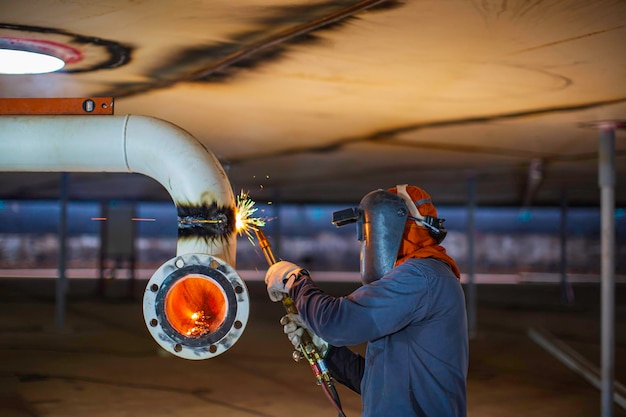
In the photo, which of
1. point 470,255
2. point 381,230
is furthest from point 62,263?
point 381,230

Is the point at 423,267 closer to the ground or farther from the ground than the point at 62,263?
farther from the ground

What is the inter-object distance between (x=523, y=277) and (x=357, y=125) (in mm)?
16013

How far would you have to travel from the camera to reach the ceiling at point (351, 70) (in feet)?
8.16

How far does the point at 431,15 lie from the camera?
8.16ft

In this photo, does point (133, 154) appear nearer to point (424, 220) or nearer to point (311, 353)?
point (311, 353)

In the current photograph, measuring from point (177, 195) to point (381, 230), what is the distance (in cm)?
72

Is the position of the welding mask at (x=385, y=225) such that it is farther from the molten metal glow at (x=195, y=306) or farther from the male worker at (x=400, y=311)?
the molten metal glow at (x=195, y=306)

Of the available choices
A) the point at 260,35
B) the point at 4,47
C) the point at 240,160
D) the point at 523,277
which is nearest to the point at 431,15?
the point at 260,35

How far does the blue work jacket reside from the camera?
211 centimetres

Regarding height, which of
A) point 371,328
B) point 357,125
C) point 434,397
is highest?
point 357,125

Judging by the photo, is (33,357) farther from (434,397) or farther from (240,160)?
(434,397)

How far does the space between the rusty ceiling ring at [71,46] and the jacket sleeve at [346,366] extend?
158 centimetres

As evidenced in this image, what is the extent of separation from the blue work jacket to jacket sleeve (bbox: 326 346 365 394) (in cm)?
37

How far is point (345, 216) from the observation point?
243 cm
